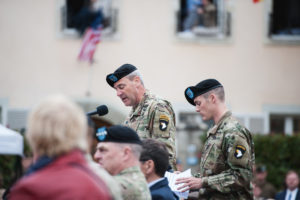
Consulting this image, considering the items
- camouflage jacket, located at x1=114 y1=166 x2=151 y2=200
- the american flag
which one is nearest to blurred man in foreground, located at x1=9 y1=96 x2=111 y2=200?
camouflage jacket, located at x1=114 y1=166 x2=151 y2=200

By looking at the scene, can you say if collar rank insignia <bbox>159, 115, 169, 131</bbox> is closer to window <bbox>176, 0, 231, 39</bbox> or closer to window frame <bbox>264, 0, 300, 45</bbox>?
window <bbox>176, 0, 231, 39</bbox>

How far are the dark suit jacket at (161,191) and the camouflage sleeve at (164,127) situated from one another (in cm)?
87

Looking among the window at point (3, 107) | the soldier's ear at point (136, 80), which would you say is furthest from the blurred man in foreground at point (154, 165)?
the window at point (3, 107)

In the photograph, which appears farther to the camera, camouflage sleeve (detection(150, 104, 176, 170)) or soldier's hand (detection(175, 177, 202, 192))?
camouflage sleeve (detection(150, 104, 176, 170))

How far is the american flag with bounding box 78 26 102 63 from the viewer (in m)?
15.3

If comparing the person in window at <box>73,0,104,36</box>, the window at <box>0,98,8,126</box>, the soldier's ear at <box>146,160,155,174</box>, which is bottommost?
the window at <box>0,98,8,126</box>

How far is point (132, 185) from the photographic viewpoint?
3777 millimetres

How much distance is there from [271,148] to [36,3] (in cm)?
671

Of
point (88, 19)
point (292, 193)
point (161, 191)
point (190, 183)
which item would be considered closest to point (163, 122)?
point (190, 183)

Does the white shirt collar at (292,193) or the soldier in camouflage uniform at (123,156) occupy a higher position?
the soldier in camouflage uniform at (123,156)

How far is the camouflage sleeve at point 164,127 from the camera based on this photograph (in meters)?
5.46

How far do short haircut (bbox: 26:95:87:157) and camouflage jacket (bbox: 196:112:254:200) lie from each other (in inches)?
91.4

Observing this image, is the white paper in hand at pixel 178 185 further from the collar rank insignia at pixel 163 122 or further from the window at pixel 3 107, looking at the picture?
the window at pixel 3 107

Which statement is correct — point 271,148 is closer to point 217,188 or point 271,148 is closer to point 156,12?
point 156,12
